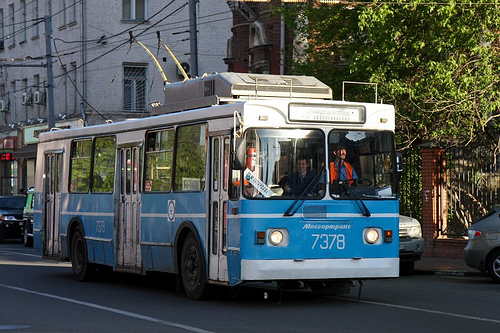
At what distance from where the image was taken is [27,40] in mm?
55656

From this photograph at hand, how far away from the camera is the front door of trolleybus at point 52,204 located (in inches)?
840

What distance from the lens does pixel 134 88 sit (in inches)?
1923

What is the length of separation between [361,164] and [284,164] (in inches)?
46.7

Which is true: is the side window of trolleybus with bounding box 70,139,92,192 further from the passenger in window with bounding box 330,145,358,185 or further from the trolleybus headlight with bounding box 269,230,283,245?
the passenger in window with bounding box 330,145,358,185

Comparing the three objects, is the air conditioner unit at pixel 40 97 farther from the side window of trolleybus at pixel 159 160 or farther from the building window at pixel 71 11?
the side window of trolleybus at pixel 159 160

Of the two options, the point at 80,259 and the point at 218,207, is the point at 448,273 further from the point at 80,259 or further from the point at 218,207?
the point at 218,207

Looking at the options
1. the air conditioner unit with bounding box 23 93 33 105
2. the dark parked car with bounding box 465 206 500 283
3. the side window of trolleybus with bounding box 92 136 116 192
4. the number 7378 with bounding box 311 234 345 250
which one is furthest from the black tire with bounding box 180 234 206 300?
the air conditioner unit with bounding box 23 93 33 105

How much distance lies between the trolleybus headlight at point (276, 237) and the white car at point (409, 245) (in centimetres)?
731

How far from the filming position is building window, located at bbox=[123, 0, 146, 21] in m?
48.9

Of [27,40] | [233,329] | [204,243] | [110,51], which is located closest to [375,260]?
[204,243]

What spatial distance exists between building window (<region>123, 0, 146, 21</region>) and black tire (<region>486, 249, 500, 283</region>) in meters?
32.1

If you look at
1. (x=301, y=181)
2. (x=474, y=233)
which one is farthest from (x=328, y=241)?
(x=474, y=233)

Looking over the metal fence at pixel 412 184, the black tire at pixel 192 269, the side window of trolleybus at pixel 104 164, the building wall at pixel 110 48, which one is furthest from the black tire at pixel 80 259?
the building wall at pixel 110 48

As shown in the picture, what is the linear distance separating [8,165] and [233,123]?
47.1 m
